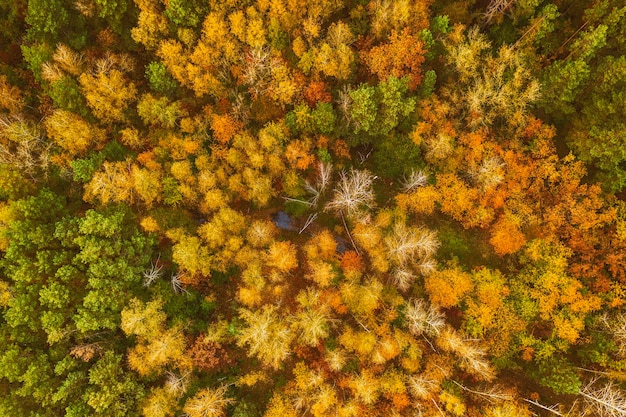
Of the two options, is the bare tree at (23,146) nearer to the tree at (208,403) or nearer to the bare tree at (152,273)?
the bare tree at (152,273)

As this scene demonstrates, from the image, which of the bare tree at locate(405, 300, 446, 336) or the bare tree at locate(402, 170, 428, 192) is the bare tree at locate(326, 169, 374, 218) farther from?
the bare tree at locate(405, 300, 446, 336)

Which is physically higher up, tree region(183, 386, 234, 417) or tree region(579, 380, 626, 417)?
tree region(579, 380, 626, 417)

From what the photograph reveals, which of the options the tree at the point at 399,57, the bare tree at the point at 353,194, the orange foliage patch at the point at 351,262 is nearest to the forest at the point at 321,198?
the tree at the point at 399,57

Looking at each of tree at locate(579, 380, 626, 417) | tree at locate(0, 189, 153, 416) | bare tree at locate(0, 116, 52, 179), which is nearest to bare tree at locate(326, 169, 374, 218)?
tree at locate(0, 189, 153, 416)

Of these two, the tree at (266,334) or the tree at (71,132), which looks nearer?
the tree at (71,132)

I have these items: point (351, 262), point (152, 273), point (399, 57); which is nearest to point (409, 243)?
point (351, 262)

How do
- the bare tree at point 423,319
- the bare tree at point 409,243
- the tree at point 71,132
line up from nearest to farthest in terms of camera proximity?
the tree at point 71,132, the bare tree at point 409,243, the bare tree at point 423,319

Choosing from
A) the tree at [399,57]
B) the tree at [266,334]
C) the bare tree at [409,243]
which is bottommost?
the tree at [266,334]

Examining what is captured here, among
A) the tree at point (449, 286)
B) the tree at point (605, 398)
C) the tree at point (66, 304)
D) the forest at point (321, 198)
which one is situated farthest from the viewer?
the tree at point (449, 286)

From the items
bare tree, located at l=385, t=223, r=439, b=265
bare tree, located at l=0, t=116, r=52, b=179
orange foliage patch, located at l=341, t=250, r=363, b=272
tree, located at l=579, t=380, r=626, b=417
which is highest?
bare tree, located at l=0, t=116, r=52, b=179

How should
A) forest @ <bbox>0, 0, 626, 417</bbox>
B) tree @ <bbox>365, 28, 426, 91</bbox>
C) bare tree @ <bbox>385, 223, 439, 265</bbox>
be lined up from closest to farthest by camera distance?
forest @ <bbox>0, 0, 626, 417</bbox>
tree @ <bbox>365, 28, 426, 91</bbox>
bare tree @ <bbox>385, 223, 439, 265</bbox>
